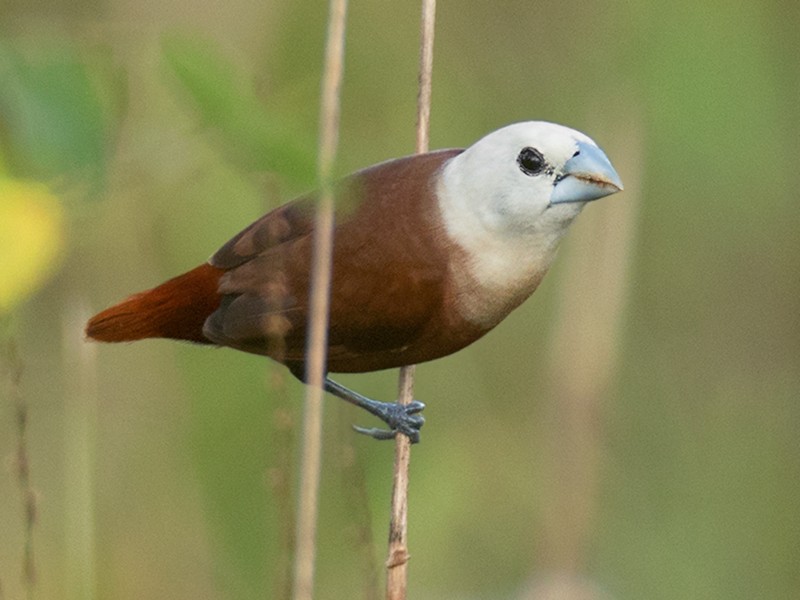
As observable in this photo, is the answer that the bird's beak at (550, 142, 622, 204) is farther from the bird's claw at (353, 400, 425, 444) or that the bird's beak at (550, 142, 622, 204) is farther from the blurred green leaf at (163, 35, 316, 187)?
the blurred green leaf at (163, 35, 316, 187)

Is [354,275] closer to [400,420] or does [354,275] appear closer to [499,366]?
[400,420]

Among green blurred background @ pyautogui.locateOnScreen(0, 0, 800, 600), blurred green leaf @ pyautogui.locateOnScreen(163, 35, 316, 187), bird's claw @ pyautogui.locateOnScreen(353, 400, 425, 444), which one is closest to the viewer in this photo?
blurred green leaf @ pyautogui.locateOnScreen(163, 35, 316, 187)

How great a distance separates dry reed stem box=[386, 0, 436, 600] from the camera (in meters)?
2.27

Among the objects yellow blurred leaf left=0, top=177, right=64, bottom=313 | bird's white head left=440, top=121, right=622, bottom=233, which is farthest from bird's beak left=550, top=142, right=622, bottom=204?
yellow blurred leaf left=0, top=177, right=64, bottom=313

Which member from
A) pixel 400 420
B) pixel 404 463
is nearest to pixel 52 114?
pixel 404 463

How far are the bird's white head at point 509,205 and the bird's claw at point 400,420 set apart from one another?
335mm

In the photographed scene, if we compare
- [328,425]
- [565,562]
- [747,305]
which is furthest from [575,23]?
[565,562]

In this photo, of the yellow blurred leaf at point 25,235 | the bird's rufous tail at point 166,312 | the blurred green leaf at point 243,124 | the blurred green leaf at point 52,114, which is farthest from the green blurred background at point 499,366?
the blurred green leaf at point 243,124

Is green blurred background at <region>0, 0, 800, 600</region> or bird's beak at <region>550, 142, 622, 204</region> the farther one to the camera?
green blurred background at <region>0, 0, 800, 600</region>

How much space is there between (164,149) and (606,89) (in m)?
2.53

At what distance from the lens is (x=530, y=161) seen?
2.39 meters

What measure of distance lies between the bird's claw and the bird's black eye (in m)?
0.62

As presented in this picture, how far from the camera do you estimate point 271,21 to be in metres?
3.63

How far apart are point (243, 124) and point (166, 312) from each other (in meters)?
1.54
